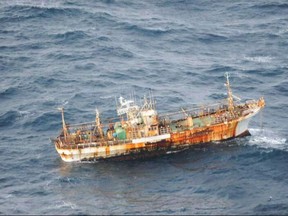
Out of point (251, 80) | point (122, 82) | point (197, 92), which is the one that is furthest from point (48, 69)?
point (251, 80)

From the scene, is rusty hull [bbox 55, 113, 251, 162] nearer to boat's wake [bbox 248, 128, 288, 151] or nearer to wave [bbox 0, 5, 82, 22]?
boat's wake [bbox 248, 128, 288, 151]

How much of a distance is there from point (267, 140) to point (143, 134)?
21.8m

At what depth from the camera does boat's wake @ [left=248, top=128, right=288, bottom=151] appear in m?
93.9

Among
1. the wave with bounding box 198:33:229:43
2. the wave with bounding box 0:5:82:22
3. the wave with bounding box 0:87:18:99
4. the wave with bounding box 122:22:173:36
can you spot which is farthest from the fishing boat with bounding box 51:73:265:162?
the wave with bounding box 0:5:82:22

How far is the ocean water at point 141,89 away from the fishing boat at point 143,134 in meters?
1.93

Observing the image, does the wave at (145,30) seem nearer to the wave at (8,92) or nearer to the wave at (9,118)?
the wave at (8,92)

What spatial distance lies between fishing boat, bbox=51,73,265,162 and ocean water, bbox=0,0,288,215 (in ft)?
6.35

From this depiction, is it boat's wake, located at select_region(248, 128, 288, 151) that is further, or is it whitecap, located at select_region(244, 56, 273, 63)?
whitecap, located at select_region(244, 56, 273, 63)

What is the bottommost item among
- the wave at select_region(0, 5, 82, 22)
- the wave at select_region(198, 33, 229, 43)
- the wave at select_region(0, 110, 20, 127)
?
the wave at select_region(0, 110, 20, 127)

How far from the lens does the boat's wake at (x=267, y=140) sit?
93.9 m

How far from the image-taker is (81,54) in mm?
134250

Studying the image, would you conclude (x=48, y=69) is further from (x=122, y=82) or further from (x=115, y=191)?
(x=115, y=191)

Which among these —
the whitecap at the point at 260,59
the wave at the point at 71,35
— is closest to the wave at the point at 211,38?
the whitecap at the point at 260,59

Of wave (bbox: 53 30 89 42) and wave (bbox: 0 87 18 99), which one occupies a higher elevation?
wave (bbox: 53 30 89 42)
